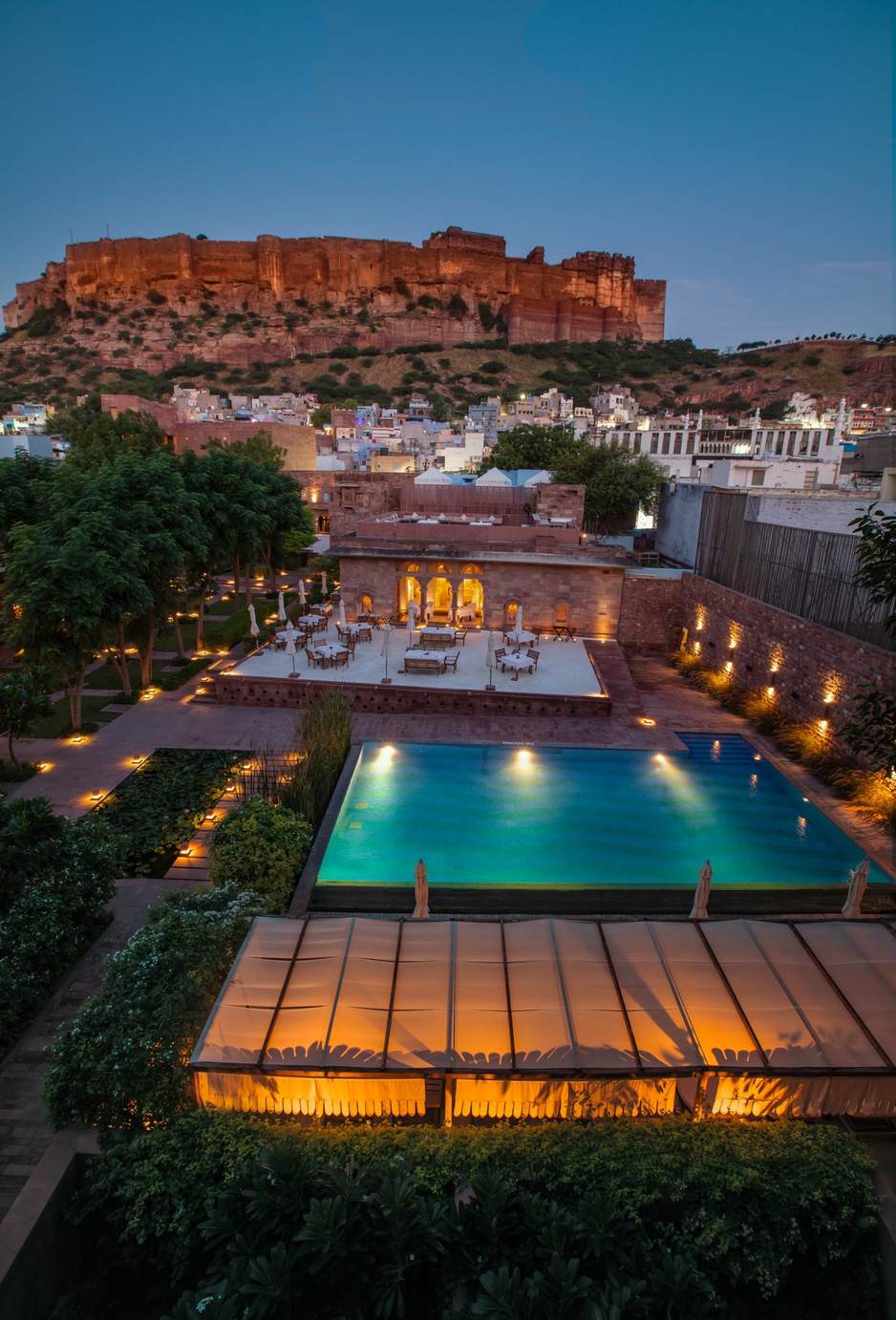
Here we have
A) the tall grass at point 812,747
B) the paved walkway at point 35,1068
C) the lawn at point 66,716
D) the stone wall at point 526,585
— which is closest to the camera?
the paved walkway at point 35,1068

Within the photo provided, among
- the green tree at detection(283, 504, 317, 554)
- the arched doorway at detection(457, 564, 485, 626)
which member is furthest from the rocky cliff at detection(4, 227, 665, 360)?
the arched doorway at detection(457, 564, 485, 626)

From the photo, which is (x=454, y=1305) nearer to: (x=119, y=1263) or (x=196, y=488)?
(x=119, y=1263)

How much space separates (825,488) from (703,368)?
6377cm

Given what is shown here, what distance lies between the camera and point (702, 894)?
6.07 meters

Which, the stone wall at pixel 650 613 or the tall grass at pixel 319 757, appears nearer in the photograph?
the tall grass at pixel 319 757

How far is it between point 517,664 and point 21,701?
316 inches

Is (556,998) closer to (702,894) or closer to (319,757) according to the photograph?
(702,894)

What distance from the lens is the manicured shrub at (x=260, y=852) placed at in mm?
6508

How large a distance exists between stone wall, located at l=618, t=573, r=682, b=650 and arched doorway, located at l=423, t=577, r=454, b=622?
14.5ft

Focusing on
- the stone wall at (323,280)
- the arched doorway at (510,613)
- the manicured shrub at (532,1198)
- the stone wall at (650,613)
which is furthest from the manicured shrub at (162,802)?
the stone wall at (323,280)

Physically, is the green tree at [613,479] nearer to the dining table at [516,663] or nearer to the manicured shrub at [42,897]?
the dining table at [516,663]

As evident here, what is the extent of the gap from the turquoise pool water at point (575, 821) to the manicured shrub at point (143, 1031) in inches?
75.8

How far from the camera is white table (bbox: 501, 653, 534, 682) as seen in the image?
41.4 ft

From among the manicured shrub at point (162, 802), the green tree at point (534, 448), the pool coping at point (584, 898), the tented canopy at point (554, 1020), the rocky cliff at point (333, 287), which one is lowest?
the manicured shrub at point (162, 802)
